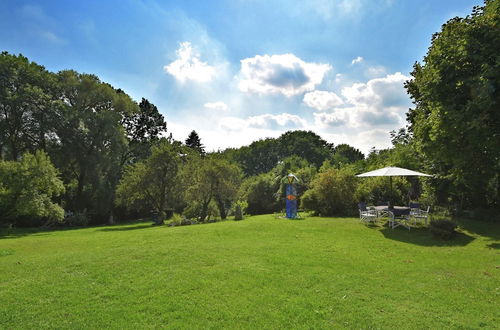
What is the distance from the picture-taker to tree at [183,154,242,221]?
22.4 meters

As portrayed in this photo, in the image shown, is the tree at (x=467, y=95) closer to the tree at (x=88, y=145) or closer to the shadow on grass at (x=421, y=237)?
the shadow on grass at (x=421, y=237)

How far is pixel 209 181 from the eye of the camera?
22.6 m

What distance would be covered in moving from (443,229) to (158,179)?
61.2 feet

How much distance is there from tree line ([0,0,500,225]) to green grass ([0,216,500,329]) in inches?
177

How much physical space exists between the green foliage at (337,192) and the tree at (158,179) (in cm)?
1107

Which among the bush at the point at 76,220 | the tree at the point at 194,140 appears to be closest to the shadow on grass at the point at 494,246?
the bush at the point at 76,220

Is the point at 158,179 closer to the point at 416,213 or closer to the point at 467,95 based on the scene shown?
the point at 416,213

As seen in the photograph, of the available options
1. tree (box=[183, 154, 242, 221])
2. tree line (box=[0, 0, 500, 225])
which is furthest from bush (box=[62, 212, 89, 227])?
tree (box=[183, 154, 242, 221])

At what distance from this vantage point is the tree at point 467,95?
9.73 m

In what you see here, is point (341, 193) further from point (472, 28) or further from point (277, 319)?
point (277, 319)

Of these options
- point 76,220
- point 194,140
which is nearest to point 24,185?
point 76,220

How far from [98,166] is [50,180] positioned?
9130 mm

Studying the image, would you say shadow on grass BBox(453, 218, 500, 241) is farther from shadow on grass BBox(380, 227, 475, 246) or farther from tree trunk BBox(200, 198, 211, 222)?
tree trunk BBox(200, 198, 211, 222)

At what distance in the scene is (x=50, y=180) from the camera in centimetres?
1980
